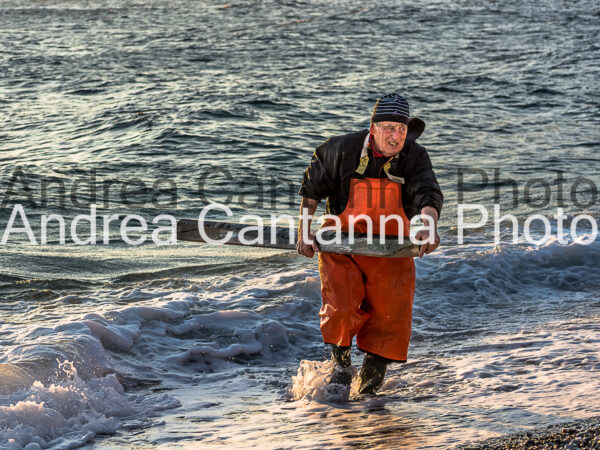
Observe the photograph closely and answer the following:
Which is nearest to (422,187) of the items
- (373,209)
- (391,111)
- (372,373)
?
(373,209)

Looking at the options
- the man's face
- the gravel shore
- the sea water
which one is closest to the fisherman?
the man's face

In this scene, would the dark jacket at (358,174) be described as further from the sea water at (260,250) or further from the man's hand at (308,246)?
the sea water at (260,250)

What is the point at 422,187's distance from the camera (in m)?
3.96

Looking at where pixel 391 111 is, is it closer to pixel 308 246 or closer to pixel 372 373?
pixel 308 246

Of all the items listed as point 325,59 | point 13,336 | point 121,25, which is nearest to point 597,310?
point 13,336

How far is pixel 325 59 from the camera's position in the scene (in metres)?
19.9

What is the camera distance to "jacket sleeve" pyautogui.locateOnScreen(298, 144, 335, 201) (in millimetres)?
4133

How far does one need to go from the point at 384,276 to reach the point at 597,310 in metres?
2.65

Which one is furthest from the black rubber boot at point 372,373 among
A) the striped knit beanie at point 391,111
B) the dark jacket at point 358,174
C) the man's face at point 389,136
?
the striped knit beanie at point 391,111

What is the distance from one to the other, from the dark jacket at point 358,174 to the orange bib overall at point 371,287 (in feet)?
0.16

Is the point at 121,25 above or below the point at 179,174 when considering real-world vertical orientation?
above

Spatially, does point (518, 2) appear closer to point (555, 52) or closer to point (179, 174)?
point (555, 52)

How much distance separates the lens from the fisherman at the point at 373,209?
3994mm

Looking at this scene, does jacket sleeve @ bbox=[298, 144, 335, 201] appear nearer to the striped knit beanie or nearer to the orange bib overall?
the orange bib overall
